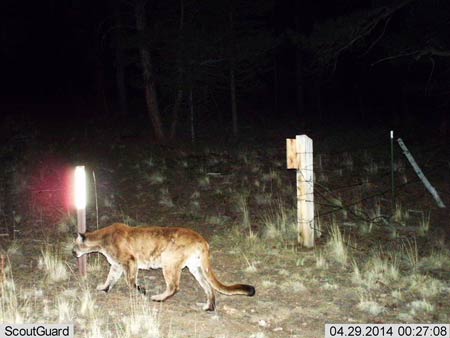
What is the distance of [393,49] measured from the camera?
1386cm

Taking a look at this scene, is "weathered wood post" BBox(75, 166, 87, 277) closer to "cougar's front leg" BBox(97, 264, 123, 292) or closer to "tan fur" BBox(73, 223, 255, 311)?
"tan fur" BBox(73, 223, 255, 311)

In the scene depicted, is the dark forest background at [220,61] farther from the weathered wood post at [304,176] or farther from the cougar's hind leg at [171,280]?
the cougar's hind leg at [171,280]

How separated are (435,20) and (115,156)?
11.0m

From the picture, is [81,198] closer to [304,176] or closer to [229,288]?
[229,288]

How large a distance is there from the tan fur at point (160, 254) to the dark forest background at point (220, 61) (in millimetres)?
6570

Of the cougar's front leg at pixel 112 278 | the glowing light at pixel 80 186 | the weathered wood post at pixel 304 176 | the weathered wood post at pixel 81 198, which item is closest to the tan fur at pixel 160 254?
the cougar's front leg at pixel 112 278

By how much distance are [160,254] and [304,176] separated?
3.39 meters

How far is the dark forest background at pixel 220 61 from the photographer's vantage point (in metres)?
13.9

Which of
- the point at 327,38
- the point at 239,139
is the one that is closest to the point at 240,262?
the point at 327,38

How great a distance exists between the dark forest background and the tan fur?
6.57 metres

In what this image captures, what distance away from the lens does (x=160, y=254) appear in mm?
6516

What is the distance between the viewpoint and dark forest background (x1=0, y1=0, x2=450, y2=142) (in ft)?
45.4

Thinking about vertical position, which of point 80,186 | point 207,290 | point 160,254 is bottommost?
point 207,290

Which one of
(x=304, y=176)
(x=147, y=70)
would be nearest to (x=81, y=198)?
(x=304, y=176)
